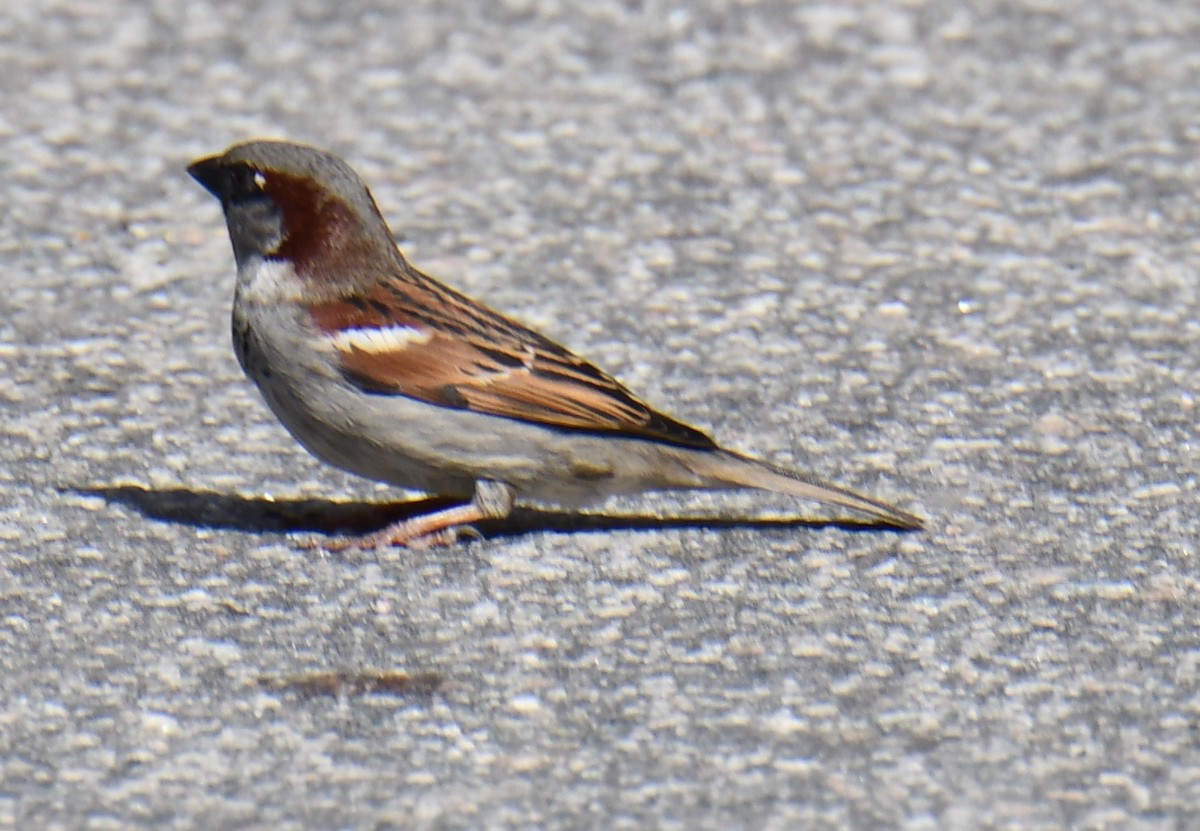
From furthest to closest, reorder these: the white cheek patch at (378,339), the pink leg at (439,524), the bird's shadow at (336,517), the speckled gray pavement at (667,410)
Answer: the bird's shadow at (336,517)
the pink leg at (439,524)
the white cheek patch at (378,339)
the speckled gray pavement at (667,410)

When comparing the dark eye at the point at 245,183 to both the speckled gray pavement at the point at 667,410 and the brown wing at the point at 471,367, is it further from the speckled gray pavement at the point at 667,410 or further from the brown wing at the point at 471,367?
the speckled gray pavement at the point at 667,410

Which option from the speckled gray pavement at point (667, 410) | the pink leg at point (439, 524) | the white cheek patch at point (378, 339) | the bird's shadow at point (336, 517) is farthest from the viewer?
the bird's shadow at point (336, 517)

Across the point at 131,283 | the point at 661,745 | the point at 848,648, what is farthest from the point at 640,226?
the point at 661,745

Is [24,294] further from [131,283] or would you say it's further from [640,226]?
[640,226]

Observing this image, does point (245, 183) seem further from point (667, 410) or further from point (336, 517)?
point (667, 410)

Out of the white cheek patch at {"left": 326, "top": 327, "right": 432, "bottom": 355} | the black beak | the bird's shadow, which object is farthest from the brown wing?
the black beak

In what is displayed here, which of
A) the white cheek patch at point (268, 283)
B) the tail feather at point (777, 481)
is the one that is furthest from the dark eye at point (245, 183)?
the tail feather at point (777, 481)

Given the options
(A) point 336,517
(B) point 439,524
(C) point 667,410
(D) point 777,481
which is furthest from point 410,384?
(C) point 667,410
